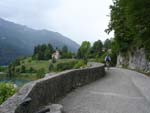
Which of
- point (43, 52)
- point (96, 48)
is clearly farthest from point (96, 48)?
point (43, 52)

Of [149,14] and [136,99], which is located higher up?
[149,14]

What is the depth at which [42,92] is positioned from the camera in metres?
12.7

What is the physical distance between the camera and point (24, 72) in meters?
148

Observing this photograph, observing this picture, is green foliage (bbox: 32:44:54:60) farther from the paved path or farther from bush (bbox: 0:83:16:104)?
bush (bbox: 0:83:16:104)

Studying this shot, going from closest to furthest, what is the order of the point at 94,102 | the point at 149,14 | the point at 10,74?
the point at 94,102 → the point at 149,14 → the point at 10,74

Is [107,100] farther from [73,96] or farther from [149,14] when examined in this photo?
[149,14]

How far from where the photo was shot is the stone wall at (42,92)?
30.1 feet

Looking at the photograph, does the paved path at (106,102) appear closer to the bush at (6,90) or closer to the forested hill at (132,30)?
the bush at (6,90)

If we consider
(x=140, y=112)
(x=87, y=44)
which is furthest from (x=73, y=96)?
(x=87, y=44)

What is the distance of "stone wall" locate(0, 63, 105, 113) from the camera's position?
9.16 meters

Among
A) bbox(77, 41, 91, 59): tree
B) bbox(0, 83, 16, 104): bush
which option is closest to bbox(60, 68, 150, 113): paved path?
bbox(0, 83, 16, 104): bush

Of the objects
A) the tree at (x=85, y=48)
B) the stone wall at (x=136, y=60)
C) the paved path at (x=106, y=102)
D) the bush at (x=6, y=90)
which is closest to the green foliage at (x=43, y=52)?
the tree at (x=85, y=48)

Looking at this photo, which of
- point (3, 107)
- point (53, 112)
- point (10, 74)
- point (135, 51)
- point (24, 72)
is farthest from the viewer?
point (24, 72)

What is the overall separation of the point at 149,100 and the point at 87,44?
352ft
